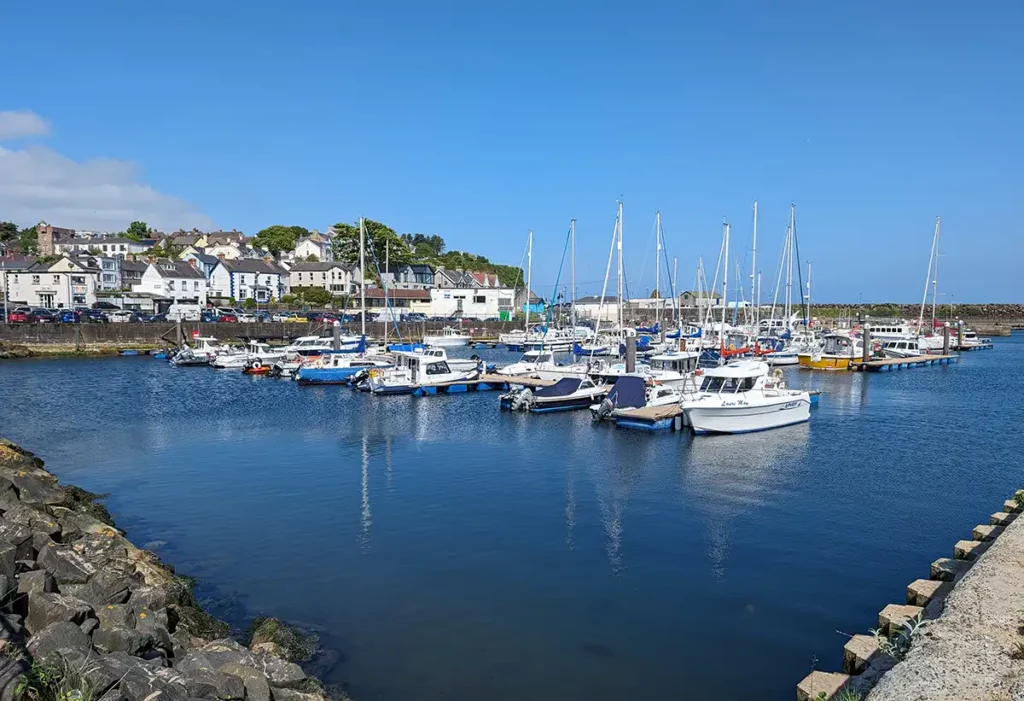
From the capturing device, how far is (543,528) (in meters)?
19.4

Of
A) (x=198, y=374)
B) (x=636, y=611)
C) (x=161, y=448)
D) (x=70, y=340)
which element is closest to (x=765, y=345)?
(x=198, y=374)

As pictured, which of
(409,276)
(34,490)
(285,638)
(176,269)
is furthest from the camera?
(409,276)

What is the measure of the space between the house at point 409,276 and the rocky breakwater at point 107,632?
383 ft

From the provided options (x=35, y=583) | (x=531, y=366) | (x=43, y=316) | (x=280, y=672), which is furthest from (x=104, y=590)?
(x=43, y=316)

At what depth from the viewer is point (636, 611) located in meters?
14.3

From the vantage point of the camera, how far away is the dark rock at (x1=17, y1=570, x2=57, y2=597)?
1095 cm

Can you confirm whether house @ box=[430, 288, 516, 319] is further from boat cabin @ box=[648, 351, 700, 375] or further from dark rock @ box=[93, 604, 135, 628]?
dark rock @ box=[93, 604, 135, 628]

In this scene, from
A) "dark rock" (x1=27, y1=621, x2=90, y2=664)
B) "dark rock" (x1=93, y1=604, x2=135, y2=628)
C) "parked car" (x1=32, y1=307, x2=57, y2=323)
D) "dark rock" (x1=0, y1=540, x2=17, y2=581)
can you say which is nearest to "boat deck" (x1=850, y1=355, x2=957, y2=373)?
"dark rock" (x1=93, y1=604, x2=135, y2=628)

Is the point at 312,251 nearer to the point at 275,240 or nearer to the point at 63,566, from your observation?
the point at 275,240

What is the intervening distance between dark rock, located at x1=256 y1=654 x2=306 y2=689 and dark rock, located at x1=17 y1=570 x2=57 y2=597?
11.3ft

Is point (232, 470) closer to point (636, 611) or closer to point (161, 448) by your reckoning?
point (161, 448)

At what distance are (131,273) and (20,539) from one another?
120 metres

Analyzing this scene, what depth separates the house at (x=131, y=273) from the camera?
117 m

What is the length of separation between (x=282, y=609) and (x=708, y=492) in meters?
13.8
